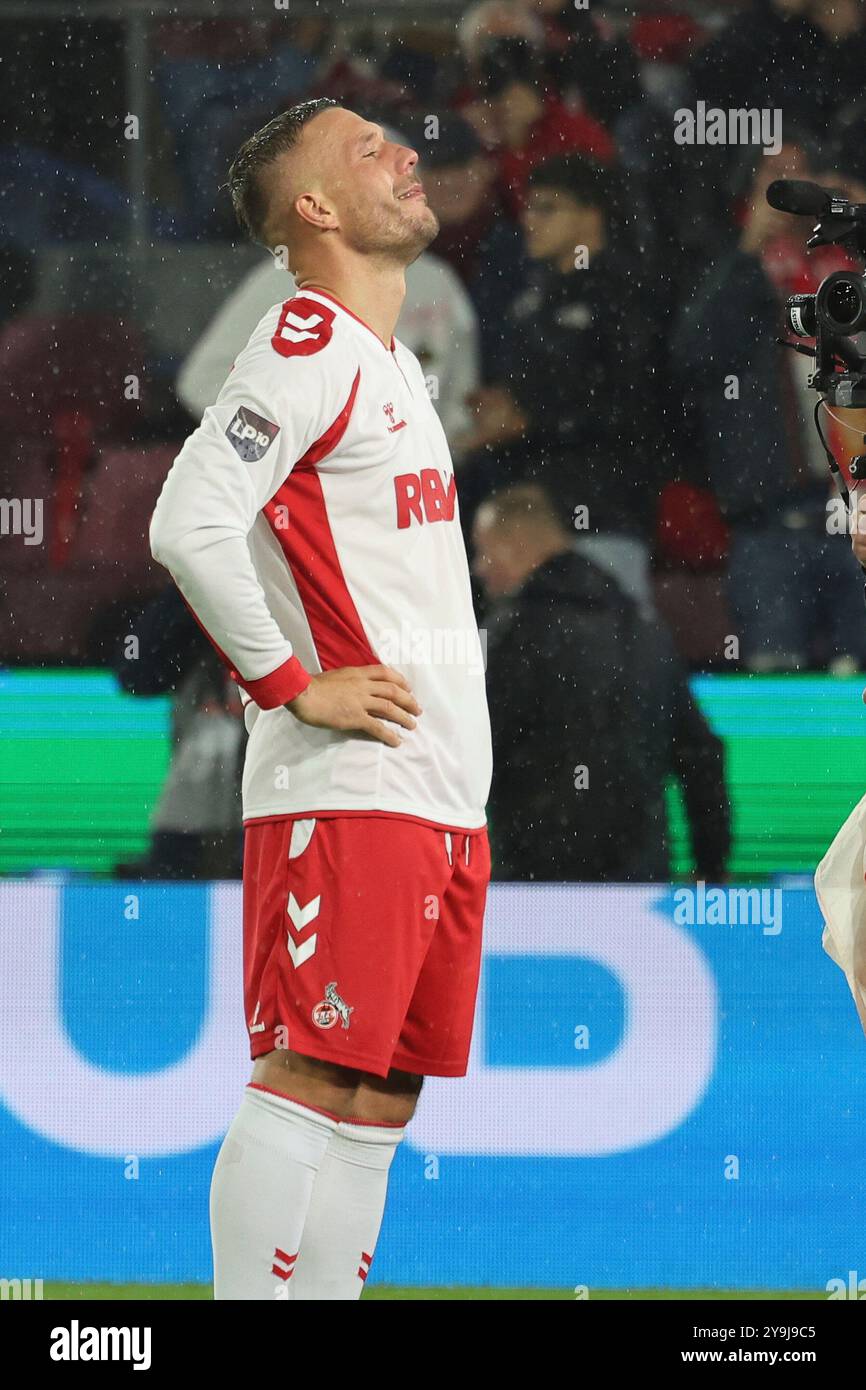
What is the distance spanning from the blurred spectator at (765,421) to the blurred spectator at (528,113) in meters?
0.30

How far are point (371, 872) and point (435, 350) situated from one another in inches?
44.2

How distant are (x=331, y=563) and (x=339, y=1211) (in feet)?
2.64

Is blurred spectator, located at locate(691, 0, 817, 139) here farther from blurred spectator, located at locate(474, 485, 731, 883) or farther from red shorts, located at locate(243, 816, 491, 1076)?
red shorts, located at locate(243, 816, 491, 1076)

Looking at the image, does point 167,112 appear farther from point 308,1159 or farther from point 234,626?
point 308,1159

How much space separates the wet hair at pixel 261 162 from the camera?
8.57 feet

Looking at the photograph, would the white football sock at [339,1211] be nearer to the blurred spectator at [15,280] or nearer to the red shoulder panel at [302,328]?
the red shoulder panel at [302,328]

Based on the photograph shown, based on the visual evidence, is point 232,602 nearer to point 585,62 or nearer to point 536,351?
point 536,351

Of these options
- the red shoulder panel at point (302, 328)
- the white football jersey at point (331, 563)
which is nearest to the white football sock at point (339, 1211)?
the white football jersey at point (331, 563)

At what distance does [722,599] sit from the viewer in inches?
125

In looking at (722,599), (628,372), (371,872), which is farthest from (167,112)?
(371,872)

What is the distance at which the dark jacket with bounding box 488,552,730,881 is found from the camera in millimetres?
3139
